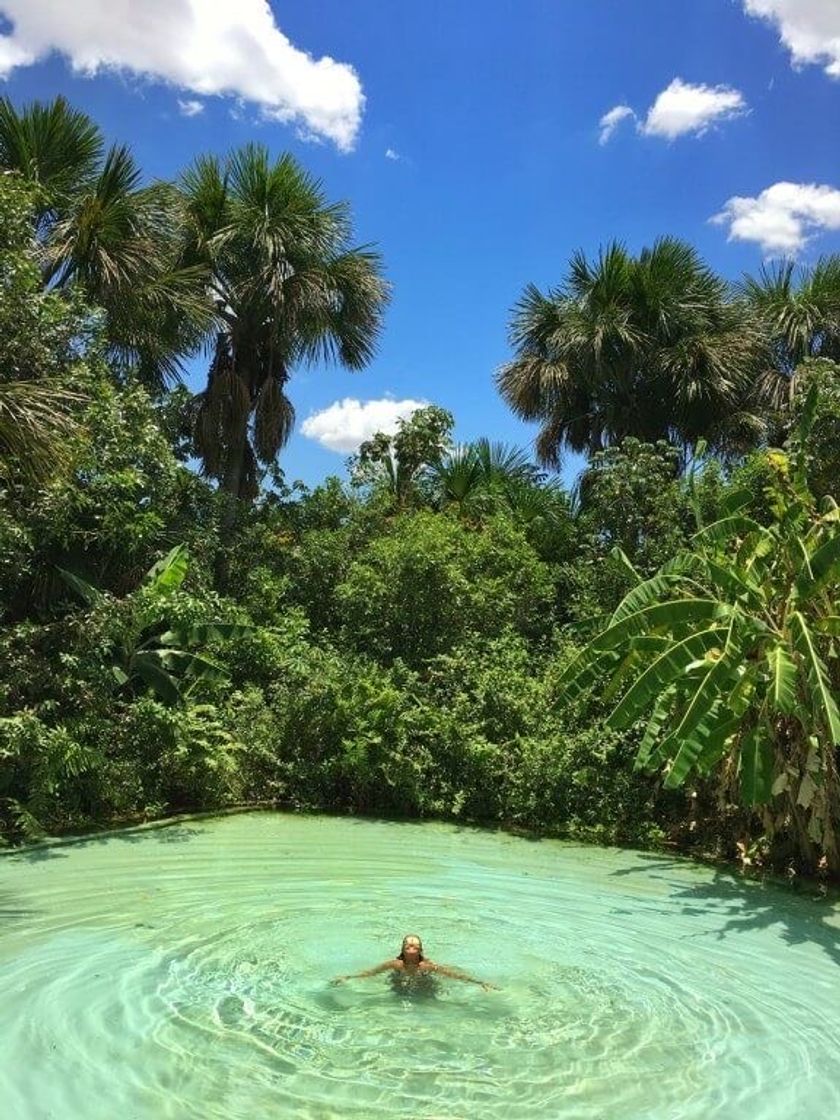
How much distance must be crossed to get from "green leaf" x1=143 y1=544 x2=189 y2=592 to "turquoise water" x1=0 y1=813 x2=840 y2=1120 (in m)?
3.66

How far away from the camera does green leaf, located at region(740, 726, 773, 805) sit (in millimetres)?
8297

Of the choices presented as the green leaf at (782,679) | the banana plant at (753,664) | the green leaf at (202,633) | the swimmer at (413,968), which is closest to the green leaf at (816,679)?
the banana plant at (753,664)

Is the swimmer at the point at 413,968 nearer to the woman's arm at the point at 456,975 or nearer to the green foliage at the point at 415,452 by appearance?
the woman's arm at the point at 456,975

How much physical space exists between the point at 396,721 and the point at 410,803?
1177 mm

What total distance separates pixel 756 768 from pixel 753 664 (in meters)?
0.94

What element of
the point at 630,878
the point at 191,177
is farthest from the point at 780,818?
the point at 191,177

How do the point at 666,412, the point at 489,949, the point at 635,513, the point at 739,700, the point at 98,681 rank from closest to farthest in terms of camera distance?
the point at 489,949 < the point at 739,700 < the point at 98,681 < the point at 635,513 < the point at 666,412

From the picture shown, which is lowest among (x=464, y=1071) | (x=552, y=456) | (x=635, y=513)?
(x=464, y=1071)

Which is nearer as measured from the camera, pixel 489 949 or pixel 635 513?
pixel 489 949

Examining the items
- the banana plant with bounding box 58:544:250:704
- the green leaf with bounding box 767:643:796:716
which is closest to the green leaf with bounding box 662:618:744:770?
the green leaf with bounding box 767:643:796:716

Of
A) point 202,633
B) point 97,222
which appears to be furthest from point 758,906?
point 97,222

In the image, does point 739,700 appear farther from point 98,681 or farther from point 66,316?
point 66,316

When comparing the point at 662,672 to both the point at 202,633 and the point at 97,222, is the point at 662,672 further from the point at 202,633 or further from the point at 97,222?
the point at 97,222

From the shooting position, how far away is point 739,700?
8.28 meters
